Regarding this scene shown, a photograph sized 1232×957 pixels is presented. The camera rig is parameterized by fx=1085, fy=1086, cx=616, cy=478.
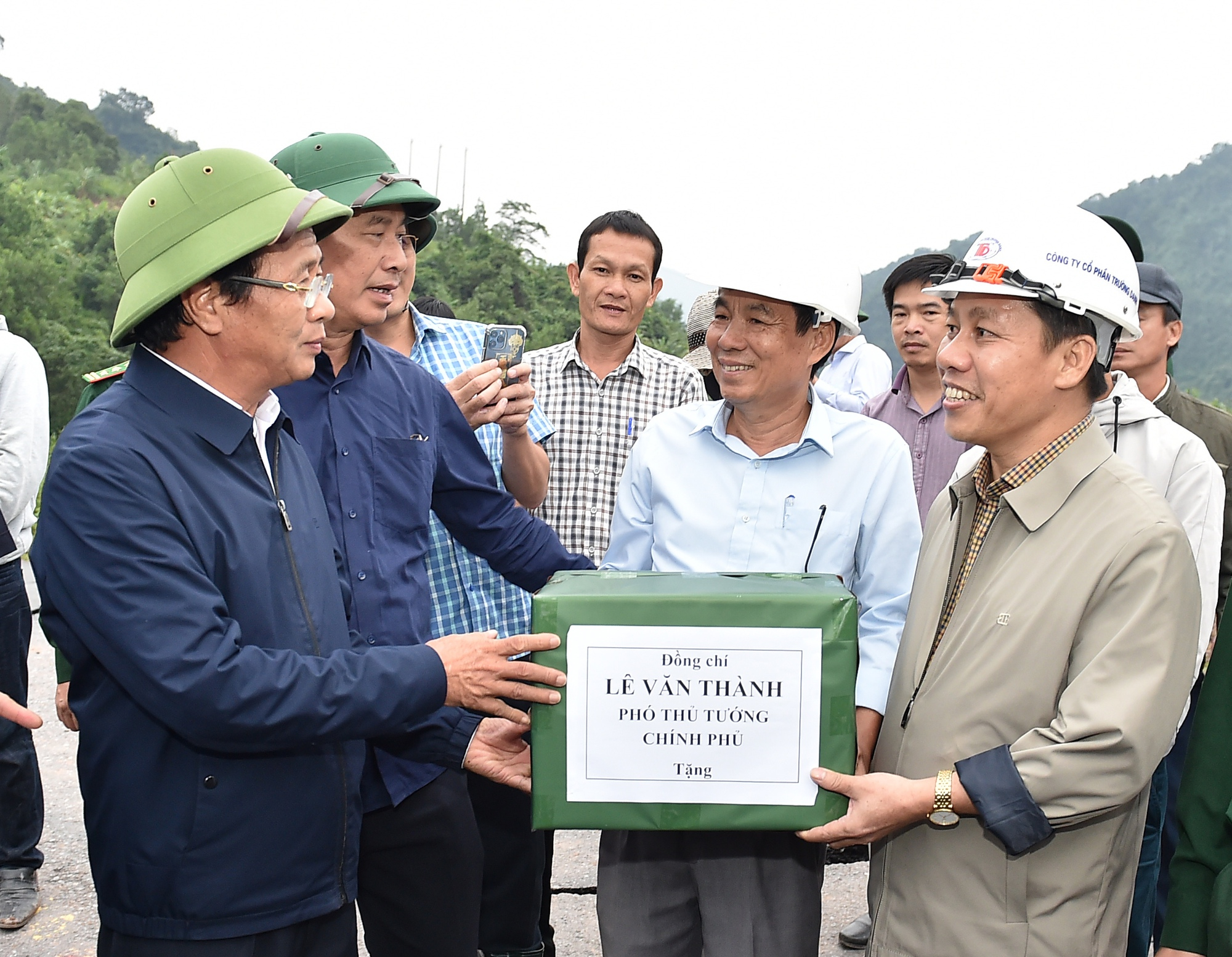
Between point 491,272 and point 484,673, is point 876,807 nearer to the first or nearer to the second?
point 484,673

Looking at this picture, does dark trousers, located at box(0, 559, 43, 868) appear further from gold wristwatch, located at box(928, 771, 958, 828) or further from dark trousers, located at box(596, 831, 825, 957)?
gold wristwatch, located at box(928, 771, 958, 828)

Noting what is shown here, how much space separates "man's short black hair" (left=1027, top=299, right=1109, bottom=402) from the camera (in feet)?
6.98

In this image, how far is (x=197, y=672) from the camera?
1.82 m

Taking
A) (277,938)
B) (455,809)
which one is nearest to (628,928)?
(455,809)

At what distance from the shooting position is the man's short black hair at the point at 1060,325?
213 centimetres

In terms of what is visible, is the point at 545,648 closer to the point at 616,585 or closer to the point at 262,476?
the point at 616,585

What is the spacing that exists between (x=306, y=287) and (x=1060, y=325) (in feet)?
4.92

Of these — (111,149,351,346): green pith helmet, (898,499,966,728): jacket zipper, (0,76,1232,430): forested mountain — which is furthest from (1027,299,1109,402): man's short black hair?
(0,76,1232,430): forested mountain

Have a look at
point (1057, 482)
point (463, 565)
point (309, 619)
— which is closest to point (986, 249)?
point (1057, 482)

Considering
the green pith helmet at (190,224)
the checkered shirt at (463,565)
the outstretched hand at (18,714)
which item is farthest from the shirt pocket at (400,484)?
the outstretched hand at (18,714)

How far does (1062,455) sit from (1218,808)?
2.23 ft

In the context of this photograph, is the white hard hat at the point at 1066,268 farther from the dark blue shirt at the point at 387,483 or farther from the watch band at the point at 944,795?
the dark blue shirt at the point at 387,483

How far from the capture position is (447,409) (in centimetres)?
293

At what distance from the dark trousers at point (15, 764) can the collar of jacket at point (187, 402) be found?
2.55m
